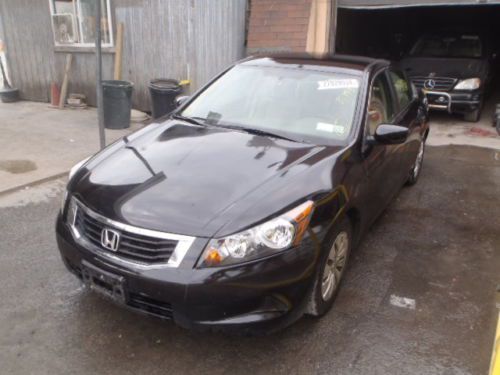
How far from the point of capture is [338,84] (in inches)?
144

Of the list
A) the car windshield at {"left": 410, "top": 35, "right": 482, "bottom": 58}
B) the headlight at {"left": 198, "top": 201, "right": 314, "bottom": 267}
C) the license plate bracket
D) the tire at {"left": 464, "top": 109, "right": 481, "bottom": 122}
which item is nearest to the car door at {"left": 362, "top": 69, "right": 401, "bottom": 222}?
the headlight at {"left": 198, "top": 201, "right": 314, "bottom": 267}

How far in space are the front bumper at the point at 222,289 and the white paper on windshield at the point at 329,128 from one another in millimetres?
1113

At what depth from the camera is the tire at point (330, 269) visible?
274 centimetres

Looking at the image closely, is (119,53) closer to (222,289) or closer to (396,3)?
(396,3)

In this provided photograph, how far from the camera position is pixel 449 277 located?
3.62 metres

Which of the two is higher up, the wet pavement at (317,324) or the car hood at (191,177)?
the car hood at (191,177)

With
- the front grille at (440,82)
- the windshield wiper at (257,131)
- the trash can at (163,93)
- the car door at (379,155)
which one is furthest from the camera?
the front grille at (440,82)

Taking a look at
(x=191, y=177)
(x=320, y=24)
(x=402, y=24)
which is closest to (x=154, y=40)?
(x=320, y=24)

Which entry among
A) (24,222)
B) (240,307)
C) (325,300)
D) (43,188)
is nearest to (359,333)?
(325,300)

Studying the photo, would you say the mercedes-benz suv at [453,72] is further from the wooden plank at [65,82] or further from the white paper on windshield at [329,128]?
the wooden plank at [65,82]

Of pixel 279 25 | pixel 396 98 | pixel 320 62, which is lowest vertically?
pixel 396 98

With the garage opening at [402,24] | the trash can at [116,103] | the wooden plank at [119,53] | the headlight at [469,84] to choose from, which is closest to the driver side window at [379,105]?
the trash can at [116,103]

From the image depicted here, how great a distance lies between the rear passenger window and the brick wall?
3.66 meters

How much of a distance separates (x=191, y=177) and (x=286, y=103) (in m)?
1.22
